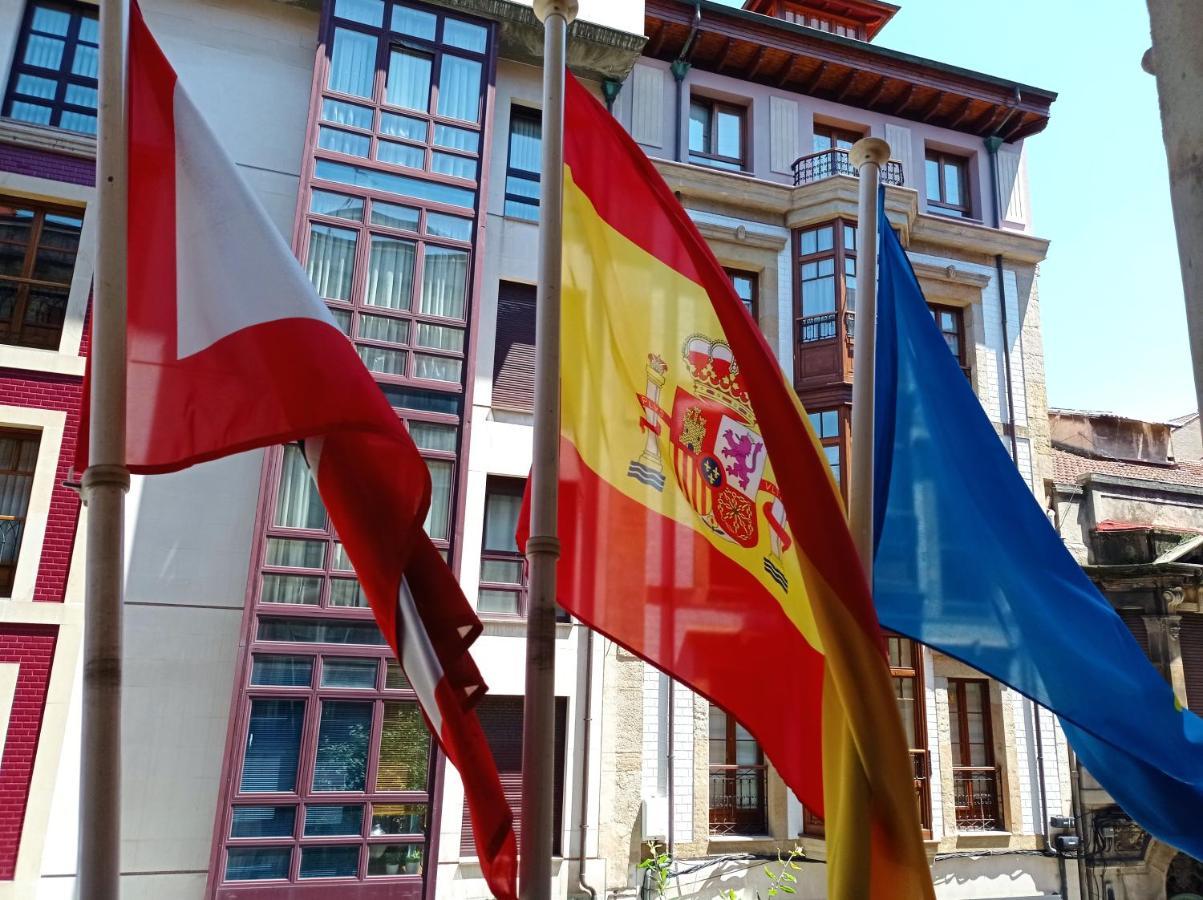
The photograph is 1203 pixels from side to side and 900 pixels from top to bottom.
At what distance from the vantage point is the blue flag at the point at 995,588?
6.02m

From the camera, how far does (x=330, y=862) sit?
41.3 ft

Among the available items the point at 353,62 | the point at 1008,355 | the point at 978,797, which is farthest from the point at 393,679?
the point at 1008,355

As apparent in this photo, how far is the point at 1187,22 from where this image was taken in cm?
335

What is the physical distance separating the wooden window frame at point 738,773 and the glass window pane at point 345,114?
11.0 meters

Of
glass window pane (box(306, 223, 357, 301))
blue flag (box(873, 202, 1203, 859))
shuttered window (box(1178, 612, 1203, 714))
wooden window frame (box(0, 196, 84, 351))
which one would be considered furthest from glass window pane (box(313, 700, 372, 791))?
shuttered window (box(1178, 612, 1203, 714))

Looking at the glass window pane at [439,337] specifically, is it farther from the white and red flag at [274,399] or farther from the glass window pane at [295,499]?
the white and red flag at [274,399]

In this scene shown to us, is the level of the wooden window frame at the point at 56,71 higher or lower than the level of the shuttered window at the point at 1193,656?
higher

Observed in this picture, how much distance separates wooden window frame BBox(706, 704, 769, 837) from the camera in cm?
1600

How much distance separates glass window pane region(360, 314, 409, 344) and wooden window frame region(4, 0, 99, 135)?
493 centimetres

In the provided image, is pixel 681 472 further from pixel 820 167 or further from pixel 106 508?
pixel 820 167

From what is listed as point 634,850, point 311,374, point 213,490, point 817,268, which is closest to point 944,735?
point 634,850

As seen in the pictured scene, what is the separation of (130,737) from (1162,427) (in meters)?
23.4

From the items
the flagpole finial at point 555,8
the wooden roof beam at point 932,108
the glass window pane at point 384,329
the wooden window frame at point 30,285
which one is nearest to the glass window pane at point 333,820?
the glass window pane at point 384,329

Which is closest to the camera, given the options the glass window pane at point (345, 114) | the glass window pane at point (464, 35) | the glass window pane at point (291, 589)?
the glass window pane at point (291, 589)
